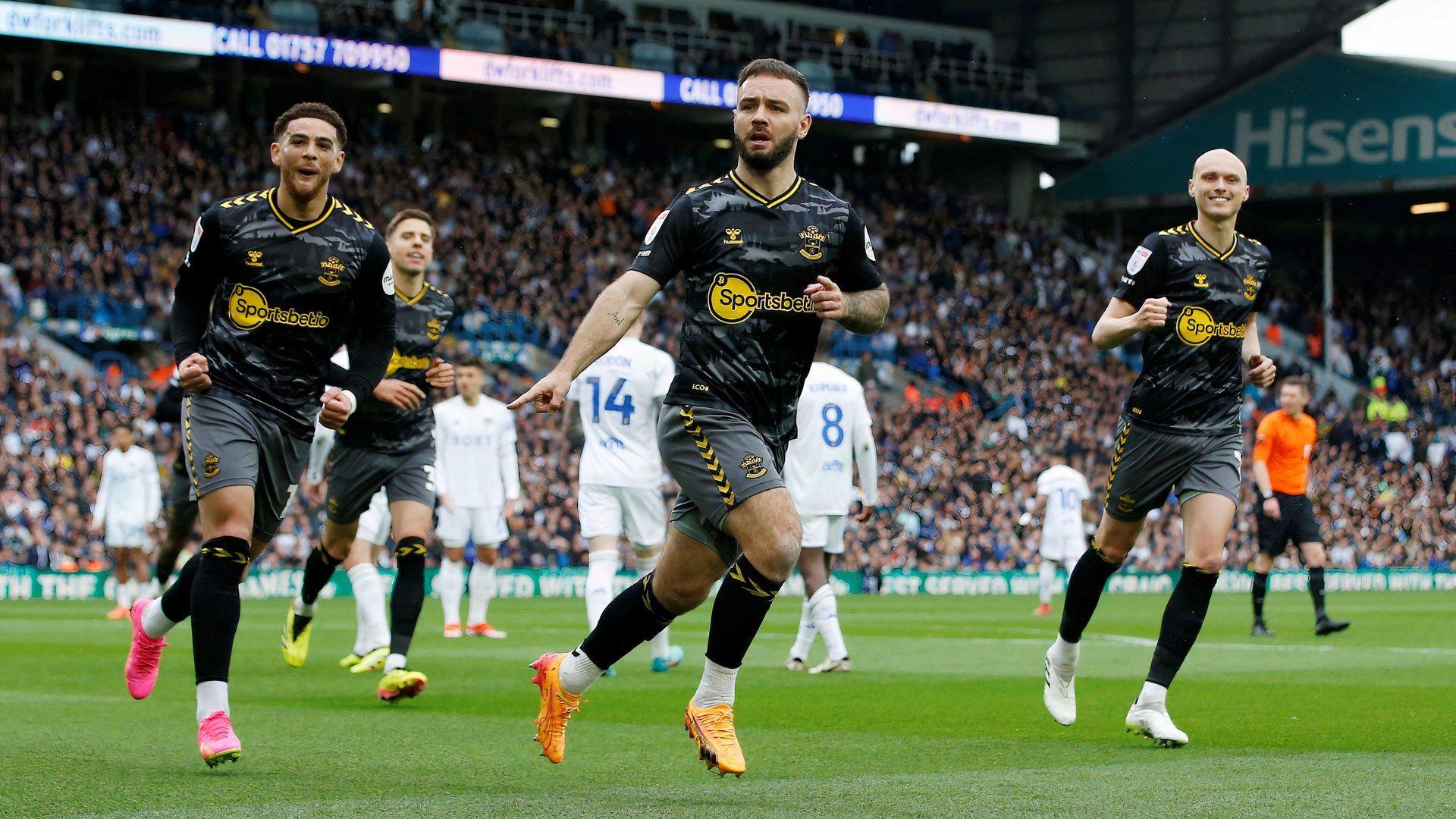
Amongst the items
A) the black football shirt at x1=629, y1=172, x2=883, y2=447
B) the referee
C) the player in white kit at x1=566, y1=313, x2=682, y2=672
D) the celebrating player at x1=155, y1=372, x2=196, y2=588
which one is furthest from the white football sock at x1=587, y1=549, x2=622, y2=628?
the referee

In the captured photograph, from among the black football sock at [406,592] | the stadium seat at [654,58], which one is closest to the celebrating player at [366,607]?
the black football sock at [406,592]

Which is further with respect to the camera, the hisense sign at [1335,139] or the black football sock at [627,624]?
the hisense sign at [1335,139]


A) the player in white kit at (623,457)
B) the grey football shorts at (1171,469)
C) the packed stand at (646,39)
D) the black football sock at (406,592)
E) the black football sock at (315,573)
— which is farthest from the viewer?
the packed stand at (646,39)

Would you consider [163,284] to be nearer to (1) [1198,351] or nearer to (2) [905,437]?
(2) [905,437]

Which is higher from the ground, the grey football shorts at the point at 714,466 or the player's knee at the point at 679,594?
the grey football shorts at the point at 714,466

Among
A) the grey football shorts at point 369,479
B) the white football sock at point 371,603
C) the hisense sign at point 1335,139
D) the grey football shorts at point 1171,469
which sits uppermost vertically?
the hisense sign at point 1335,139

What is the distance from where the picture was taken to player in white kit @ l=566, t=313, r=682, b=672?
38.7 feet

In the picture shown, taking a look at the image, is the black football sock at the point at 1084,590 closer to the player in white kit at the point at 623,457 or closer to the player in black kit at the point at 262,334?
the player in black kit at the point at 262,334

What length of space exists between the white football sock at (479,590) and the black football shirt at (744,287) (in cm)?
989

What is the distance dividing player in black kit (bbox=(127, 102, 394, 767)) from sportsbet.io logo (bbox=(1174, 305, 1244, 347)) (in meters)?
3.66

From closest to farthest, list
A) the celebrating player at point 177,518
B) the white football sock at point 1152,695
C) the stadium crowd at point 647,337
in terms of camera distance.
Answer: the white football sock at point 1152,695
the celebrating player at point 177,518
the stadium crowd at point 647,337

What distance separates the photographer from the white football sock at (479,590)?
15.8 metres

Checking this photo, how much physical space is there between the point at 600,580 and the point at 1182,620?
16.2 feet

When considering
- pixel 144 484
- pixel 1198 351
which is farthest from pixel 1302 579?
pixel 1198 351
